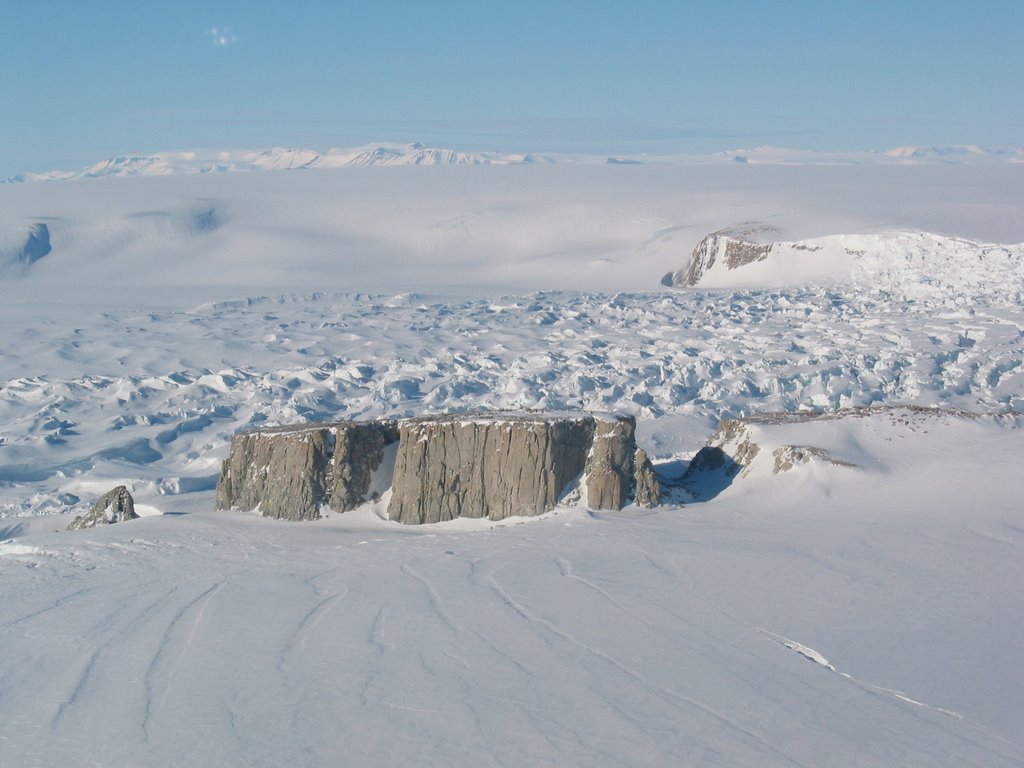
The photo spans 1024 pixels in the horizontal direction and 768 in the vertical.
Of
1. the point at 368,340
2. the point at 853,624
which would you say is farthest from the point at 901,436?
the point at 368,340

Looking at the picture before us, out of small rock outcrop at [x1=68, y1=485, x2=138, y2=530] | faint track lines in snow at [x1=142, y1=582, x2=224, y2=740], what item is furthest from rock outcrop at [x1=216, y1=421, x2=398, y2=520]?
faint track lines in snow at [x1=142, y1=582, x2=224, y2=740]

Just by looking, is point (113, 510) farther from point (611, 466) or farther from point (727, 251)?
point (727, 251)

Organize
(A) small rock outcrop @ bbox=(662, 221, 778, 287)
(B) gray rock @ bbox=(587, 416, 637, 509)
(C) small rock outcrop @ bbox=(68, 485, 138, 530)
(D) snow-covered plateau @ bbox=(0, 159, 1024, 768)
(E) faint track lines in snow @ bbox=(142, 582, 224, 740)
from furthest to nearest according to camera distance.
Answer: (A) small rock outcrop @ bbox=(662, 221, 778, 287) < (C) small rock outcrop @ bbox=(68, 485, 138, 530) < (B) gray rock @ bbox=(587, 416, 637, 509) < (E) faint track lines in snow @ bbox=(142, 582, 224, 740) < (D) snow-covered plateau @ bbox=(0, 159, 1024, 768)

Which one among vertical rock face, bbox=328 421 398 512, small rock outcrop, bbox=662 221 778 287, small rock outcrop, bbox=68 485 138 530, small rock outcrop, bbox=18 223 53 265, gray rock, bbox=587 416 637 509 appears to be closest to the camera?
gray rock, bbox=587 416 637 509

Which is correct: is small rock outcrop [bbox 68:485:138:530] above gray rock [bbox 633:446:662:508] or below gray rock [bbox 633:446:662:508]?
below

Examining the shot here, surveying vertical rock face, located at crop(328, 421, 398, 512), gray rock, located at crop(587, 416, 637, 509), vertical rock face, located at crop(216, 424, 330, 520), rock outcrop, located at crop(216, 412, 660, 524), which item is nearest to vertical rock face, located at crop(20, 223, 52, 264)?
vertical rock face, located at crop(216, 424, 330, 520)

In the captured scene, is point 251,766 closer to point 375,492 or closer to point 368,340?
point 375,492

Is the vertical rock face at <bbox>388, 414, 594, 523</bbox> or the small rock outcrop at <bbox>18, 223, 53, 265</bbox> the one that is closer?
the vertical rock face at <bbox>388, 414, 594, 523</bbox>

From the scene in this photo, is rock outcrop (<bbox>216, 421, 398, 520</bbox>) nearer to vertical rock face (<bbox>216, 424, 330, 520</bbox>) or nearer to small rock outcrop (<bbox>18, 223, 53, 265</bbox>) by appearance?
vertical rock face (<bbox>216, 424, 330, 520</bbox>)
